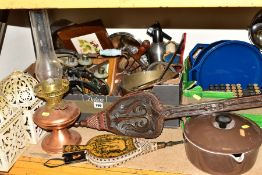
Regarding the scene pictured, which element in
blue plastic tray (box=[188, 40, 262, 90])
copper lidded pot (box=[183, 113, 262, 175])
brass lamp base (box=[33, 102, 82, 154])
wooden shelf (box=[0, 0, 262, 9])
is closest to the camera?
wooden shelf (box=[0, 0, 262, 9])

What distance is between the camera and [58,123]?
2.99 ft

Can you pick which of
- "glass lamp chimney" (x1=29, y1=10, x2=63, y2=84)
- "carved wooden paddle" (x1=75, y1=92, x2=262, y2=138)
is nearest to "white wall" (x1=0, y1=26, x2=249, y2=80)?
"glass lamp chimney" (x1=29, y1=10, x2=63, y2=84)

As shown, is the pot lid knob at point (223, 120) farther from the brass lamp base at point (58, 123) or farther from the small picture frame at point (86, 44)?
the small picture frame at point (86, 44)

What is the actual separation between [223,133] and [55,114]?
0.43 m

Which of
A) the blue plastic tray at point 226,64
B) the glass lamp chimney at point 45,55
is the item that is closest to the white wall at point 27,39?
the blue plastic tray at point 226,64

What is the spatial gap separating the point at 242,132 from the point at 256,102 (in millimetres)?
100

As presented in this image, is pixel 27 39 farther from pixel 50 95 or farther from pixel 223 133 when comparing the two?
pixel 223 133

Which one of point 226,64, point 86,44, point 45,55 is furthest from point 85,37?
point 226,64

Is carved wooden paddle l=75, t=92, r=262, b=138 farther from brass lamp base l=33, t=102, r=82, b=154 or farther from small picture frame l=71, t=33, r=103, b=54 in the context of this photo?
small picture frame l=71, t=33, r=103, b=54

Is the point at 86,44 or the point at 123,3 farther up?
the point at 123,3

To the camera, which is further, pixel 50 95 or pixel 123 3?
pixel 50 95

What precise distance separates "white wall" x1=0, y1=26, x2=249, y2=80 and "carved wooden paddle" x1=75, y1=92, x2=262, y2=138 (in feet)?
1.42

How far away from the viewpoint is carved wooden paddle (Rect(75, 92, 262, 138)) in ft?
2.96

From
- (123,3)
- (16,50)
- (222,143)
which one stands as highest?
(123,3)
